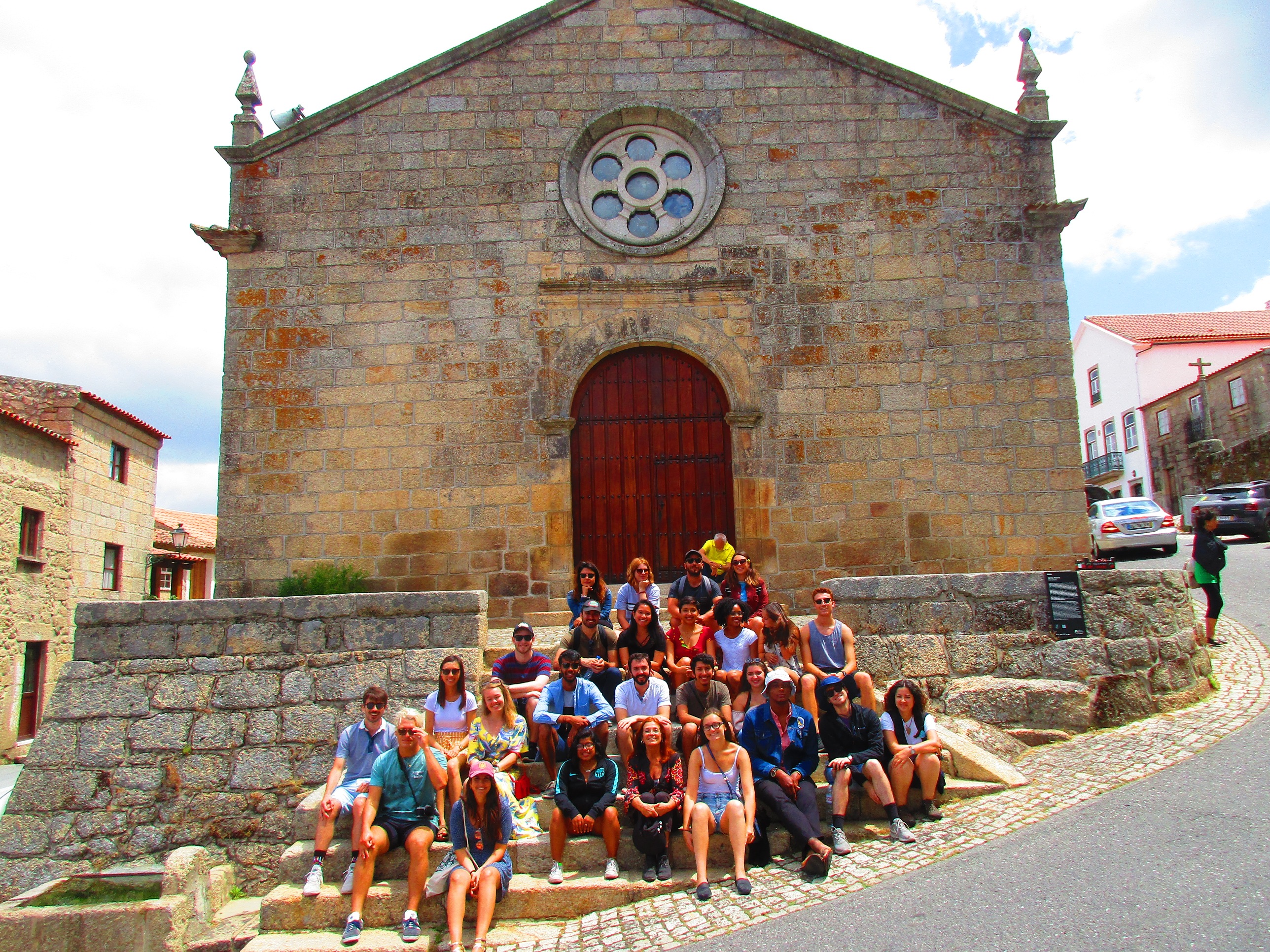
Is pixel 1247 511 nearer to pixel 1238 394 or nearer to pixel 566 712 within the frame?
pixel 1238 394

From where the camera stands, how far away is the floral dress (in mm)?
5660

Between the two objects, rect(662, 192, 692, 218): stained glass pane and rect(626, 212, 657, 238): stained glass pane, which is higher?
rect(662, 192, 692, 218): stained glass pane

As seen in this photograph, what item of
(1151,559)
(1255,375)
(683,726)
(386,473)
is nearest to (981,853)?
(683,726)

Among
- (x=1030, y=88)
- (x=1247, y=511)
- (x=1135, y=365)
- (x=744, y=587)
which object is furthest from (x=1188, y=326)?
(x=744, y=587)

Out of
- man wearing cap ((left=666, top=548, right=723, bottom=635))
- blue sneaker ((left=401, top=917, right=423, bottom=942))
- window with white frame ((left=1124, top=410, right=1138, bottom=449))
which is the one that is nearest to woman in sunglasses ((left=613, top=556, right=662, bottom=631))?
man wearing cap ((left=666, top=548, right=723, bottom=635))

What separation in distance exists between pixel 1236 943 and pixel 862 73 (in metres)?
10.2

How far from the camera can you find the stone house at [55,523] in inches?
683

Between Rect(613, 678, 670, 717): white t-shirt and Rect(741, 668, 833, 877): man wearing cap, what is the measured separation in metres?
0.68

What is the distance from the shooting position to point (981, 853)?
505 centimetres

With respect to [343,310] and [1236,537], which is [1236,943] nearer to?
[343,310]

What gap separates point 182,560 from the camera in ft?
86.0

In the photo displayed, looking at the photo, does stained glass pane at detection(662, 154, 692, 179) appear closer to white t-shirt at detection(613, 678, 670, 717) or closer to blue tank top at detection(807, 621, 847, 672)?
blue tank top at detection(807, 621, 847, 672)

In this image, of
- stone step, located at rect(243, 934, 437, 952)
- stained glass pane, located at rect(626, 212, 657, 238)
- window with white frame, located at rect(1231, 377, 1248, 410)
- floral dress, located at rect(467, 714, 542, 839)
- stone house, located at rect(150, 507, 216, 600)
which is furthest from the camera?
window with white frame, located at rect(1231, 377, 1248, 410)

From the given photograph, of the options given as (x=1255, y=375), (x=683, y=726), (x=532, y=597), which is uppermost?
(x=1255, y=375)
